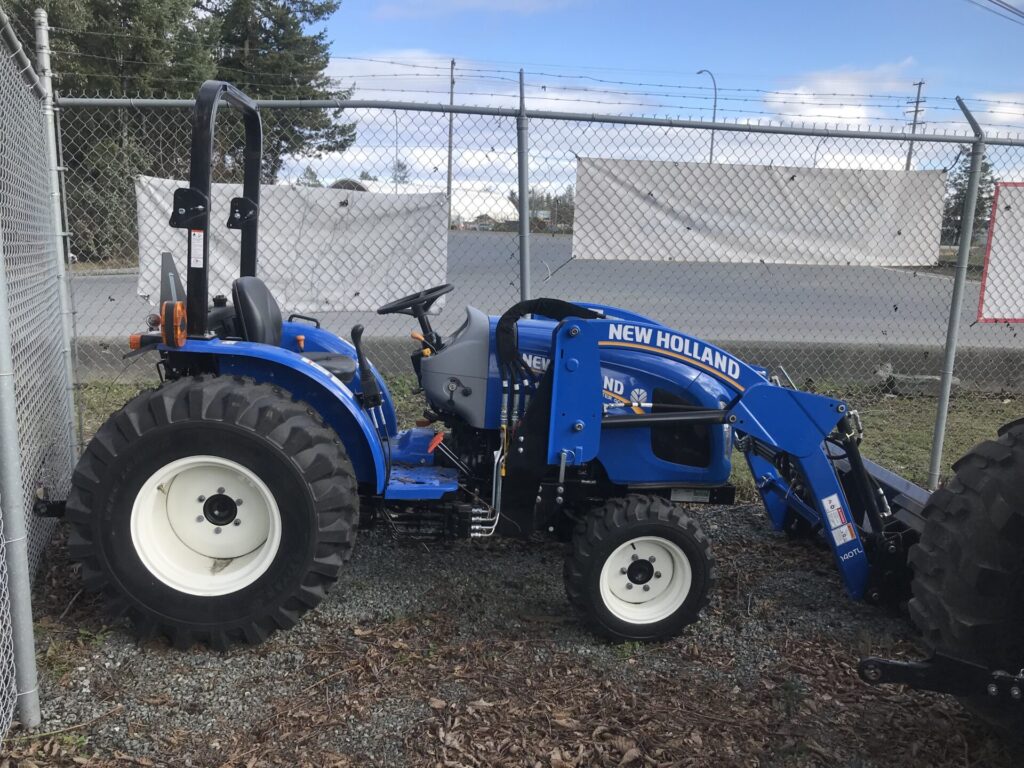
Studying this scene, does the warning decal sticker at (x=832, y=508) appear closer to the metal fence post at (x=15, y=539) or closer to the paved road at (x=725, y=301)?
the metal fence post at (x=15, y=539)

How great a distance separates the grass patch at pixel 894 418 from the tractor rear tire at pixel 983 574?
2505 mm

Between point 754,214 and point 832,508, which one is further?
point 754,214

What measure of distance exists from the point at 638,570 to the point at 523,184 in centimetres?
243

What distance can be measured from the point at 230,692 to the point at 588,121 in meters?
3.47

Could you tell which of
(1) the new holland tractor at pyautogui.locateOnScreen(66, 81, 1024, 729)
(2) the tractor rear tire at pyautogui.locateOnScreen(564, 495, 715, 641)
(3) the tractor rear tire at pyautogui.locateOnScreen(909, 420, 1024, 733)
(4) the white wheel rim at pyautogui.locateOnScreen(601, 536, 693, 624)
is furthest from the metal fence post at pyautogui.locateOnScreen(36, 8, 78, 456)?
(3) the tractor rear tire at pyautogui.locateOnScreen(909, 420, 1024, 733)

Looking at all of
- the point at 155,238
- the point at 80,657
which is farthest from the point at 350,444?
the point at 155,238

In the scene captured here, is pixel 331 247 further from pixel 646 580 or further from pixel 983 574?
pixel 983 574

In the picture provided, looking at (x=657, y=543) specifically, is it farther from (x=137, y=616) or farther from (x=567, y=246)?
(x=567, y=246)

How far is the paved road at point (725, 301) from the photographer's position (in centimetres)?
819

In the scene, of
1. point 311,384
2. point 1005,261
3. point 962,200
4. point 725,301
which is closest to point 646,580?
point 311,384

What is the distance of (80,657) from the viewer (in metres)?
2.91

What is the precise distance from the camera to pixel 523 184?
4621mm

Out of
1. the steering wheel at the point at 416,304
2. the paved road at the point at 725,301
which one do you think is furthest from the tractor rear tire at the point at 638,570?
the paved road at the point at 725,301

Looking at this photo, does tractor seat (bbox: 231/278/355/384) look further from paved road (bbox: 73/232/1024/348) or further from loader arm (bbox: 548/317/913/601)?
paved road (bbox: 73/232/1024/348)
